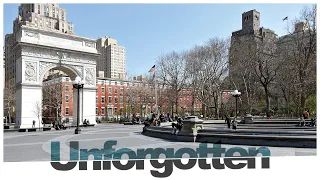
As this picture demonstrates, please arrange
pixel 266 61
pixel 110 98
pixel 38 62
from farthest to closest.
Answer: pixel 110 98, pixel 266 61, pixel 38 62

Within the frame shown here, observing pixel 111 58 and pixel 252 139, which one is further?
pixel 111 58

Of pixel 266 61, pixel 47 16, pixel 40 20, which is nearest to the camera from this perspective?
pixel 266 61

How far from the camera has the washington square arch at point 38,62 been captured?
3188cm

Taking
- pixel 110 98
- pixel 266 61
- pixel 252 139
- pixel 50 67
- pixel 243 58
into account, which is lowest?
pixel 252 139

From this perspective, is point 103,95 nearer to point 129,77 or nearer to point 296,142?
point 129,77

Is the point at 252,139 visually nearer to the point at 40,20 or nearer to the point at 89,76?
the point at 89,76

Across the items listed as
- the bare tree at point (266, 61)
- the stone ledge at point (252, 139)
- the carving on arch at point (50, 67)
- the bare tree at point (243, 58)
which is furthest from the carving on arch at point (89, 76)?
the stone ledge at point (252, 139)

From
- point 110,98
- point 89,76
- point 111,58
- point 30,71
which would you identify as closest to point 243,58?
point 89,76

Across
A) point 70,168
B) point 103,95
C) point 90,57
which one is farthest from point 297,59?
point 103,95

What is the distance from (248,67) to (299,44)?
810cm

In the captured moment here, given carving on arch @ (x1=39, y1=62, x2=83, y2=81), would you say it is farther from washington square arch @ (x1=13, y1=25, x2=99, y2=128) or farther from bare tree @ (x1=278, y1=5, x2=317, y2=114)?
bare tree @ (x1=278, y1=5, x2=317, y2=114)

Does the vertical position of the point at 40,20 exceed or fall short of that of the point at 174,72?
it exceeds it

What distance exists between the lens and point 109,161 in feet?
30.8

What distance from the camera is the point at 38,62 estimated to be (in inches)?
1292
